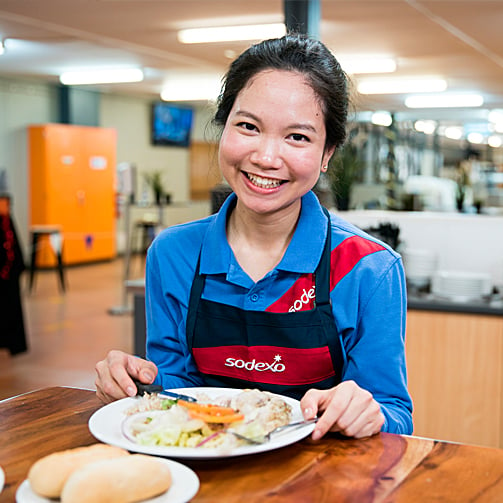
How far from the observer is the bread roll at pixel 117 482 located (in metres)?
0.83

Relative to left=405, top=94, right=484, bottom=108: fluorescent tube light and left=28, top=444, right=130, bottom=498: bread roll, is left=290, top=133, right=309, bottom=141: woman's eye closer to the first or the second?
left=28, top=444, right=130, bottom=498: bread roll

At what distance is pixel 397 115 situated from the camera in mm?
15320

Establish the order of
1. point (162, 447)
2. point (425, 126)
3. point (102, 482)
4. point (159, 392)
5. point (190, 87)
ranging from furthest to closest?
point (425, 126)
point (190, 87)
point (159, 392)
point (162, 447)
point (102, 482)

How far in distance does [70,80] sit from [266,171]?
10151 mm

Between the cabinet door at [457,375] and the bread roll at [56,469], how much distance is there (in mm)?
2793

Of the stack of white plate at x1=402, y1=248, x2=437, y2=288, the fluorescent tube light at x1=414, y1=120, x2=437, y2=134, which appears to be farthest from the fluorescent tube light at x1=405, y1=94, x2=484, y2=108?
the stack of white plate at x1=402, y1=248, x2=437, y2=288

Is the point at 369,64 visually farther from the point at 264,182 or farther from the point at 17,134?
the point at 264,182

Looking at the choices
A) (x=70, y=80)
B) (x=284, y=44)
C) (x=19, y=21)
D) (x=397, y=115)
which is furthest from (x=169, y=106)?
(x=284, y=44)

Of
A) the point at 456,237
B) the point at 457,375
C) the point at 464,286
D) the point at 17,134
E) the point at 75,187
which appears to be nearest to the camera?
the point at 457,375

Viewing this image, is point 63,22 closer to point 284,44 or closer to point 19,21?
point 19,21

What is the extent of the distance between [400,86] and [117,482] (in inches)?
418

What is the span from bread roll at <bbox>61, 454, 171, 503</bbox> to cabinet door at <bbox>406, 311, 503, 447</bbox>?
2.81 meters

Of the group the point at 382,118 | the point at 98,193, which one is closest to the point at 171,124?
the point at 98,193

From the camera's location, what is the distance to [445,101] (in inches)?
504
